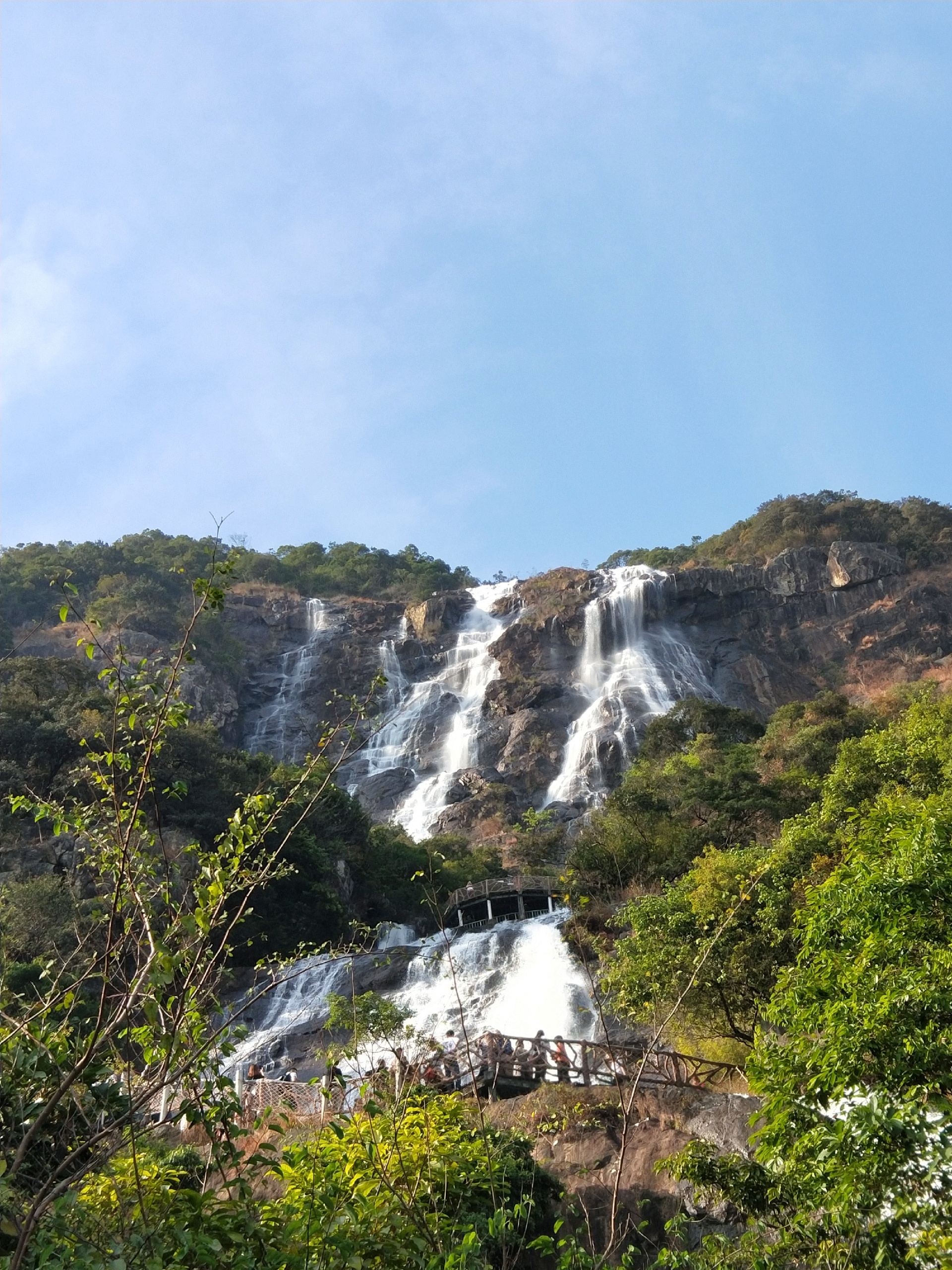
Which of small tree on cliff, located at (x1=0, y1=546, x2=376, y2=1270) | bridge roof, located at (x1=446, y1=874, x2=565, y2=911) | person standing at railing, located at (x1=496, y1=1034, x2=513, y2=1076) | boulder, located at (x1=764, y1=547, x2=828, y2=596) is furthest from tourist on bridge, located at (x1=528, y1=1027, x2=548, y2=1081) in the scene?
boulder, located at (x1=764, y1=547, x2=828, y2=596)

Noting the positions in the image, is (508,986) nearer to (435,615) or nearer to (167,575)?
(435,615)

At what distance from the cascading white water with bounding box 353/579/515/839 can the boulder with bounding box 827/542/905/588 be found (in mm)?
19292

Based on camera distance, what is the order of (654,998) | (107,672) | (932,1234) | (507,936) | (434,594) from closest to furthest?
1. (107,672)
2. (932,1234)
3. (654,998)
4. (507,936)
5. (434,594)

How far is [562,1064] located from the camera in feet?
49.9

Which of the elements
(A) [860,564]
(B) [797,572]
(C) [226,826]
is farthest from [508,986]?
(A) [860,564]

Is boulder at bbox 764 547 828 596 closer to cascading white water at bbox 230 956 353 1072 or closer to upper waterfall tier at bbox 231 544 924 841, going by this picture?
upper waterfall tier at bbox 231 544 924 841

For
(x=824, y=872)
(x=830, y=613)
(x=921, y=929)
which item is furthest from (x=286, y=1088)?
(x=830, y=613)

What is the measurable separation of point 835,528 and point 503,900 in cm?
3932

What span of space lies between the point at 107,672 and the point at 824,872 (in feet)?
47.2

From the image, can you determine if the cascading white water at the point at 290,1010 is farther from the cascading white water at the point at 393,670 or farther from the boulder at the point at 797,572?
the boulder at the point at 797,572

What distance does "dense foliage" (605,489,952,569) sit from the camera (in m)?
57.4

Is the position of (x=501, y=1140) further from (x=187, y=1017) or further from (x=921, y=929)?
(x=187, y=1017)

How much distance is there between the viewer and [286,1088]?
16.7 meters

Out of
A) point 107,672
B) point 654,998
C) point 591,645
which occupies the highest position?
point 591,645
